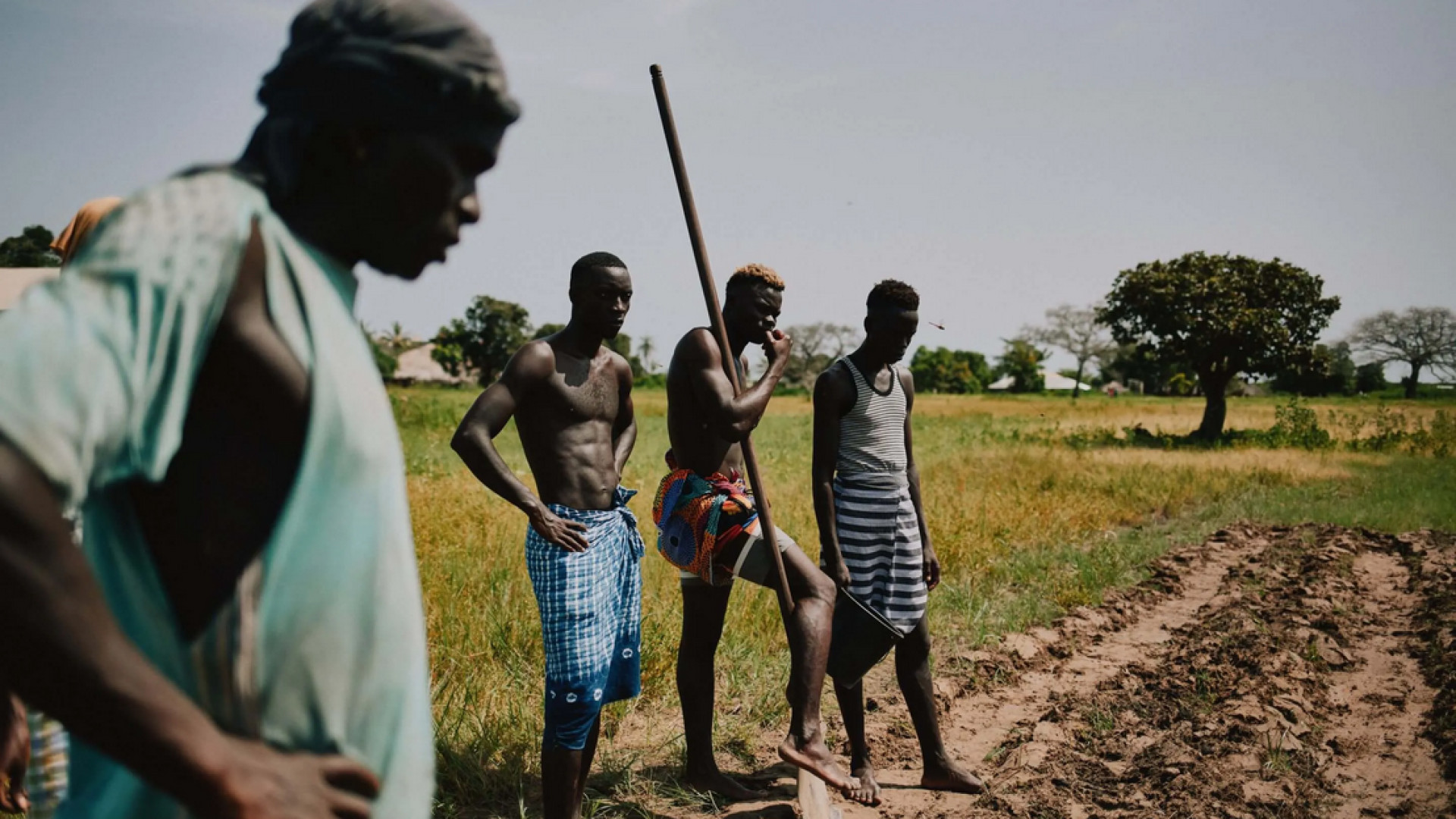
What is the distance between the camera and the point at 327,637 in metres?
0.86

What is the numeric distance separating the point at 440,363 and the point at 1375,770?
58656 mm

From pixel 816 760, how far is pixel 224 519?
7.93 feet

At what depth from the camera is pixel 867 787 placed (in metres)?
3.62

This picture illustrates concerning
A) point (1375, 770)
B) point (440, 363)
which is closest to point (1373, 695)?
point (1375, 770)

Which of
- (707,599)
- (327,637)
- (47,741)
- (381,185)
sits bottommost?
(707,599)

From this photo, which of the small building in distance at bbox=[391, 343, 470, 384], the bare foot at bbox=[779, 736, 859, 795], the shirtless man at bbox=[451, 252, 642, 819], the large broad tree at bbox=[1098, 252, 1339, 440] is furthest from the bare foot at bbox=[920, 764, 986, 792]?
the small building in distance at bbox=[391, 343, 470, 384]

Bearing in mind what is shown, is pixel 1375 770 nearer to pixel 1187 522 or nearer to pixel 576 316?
pixel 576 316

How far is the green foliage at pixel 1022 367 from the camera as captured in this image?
80062 millimetres

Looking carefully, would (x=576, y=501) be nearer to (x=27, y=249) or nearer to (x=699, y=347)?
(x=699, y=347)

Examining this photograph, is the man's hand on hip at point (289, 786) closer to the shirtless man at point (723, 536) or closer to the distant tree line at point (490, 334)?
the shirtless man at point (723, 536)

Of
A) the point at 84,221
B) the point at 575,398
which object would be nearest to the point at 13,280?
the point at 84,221

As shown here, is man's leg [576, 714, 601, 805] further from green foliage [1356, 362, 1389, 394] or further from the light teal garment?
green foliage [1356, 362, 1389, 394]

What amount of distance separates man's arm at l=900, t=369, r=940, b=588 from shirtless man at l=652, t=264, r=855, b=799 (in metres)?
0.74

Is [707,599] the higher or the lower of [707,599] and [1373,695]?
the higher
